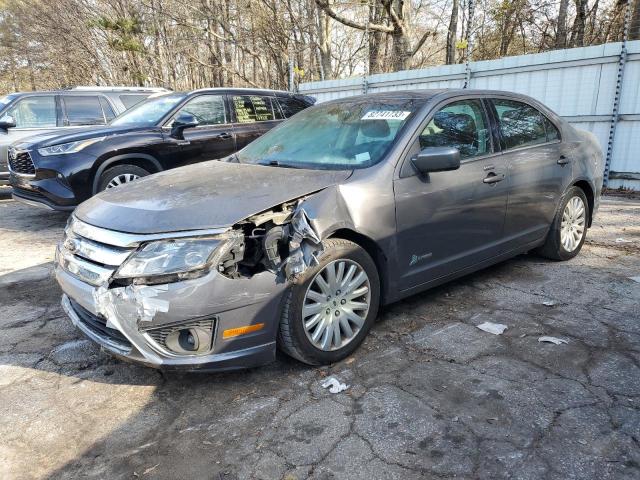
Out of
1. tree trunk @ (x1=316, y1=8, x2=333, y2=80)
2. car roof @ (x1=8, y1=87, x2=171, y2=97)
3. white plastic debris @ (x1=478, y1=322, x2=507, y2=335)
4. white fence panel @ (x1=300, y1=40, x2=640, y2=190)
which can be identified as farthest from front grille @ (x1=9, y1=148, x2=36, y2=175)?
tree trunk @ (x1=316, y1=8, x2=333, y2=80)

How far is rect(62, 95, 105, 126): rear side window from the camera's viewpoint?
844cm

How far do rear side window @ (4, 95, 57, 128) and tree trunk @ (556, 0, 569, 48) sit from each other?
1366 cm

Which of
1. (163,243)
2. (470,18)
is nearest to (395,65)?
(470,18)

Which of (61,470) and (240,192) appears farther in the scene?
(240,192)

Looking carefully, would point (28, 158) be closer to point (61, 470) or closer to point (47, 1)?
point (61, 470)

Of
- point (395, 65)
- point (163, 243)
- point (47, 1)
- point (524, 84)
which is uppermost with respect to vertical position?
point (47, 1)

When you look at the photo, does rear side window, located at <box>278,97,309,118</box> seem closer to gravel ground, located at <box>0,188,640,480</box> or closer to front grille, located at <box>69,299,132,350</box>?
gravel ground, located at <box>0,188,640,480</box>

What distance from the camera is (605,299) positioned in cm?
383

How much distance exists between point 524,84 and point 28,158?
316 inches

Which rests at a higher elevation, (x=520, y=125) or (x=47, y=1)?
(x=47, y=1)

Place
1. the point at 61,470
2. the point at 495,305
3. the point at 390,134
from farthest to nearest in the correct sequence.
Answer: the point at 495,305
the point at 390,134
the point at 61,470

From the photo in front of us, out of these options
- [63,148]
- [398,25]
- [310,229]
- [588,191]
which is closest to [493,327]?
[310,229]

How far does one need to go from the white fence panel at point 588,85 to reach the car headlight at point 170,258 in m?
7.66

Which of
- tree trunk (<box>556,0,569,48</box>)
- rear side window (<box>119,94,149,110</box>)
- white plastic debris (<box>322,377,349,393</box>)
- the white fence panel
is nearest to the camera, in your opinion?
white plastic debris (<box>322,377,349,393</box>)
